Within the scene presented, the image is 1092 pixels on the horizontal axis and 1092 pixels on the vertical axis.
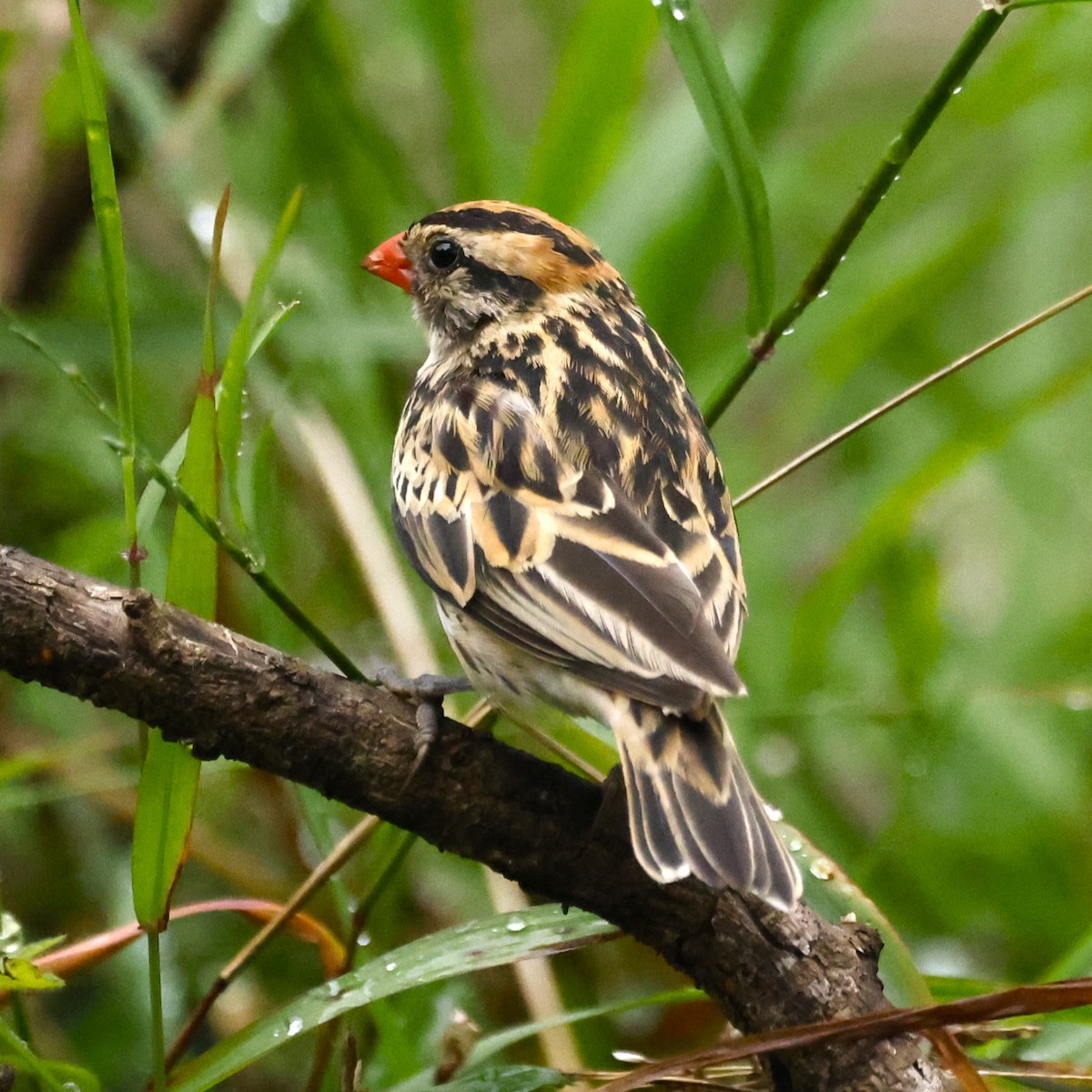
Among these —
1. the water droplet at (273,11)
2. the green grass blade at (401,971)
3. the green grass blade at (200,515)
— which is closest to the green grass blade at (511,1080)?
the green grass blade at (401,971)

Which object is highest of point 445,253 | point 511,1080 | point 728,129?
point 445,253

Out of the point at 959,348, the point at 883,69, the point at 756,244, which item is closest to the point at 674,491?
the point at 756,244

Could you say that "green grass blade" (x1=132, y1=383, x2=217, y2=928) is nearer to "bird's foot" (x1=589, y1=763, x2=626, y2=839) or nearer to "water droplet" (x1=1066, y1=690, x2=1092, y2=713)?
"bird's foot" (x1=589, y1=763, x2=626, y2=839)

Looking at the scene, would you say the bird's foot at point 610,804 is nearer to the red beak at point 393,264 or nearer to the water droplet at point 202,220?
the red beak at point 393,264

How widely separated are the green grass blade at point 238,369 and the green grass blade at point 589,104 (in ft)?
5.55

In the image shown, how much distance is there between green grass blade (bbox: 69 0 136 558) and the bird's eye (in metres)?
1.54

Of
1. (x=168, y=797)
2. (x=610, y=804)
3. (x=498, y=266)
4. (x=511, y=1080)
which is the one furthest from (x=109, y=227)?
(x=498, y=266)

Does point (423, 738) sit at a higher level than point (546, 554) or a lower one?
lower

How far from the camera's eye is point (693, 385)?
13.5ft

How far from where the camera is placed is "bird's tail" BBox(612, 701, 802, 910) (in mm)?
2021

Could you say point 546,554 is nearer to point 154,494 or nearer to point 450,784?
point 450,784

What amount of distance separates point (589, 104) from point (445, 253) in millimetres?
591

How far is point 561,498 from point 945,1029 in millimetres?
1108

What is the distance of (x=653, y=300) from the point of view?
12.4 feet
